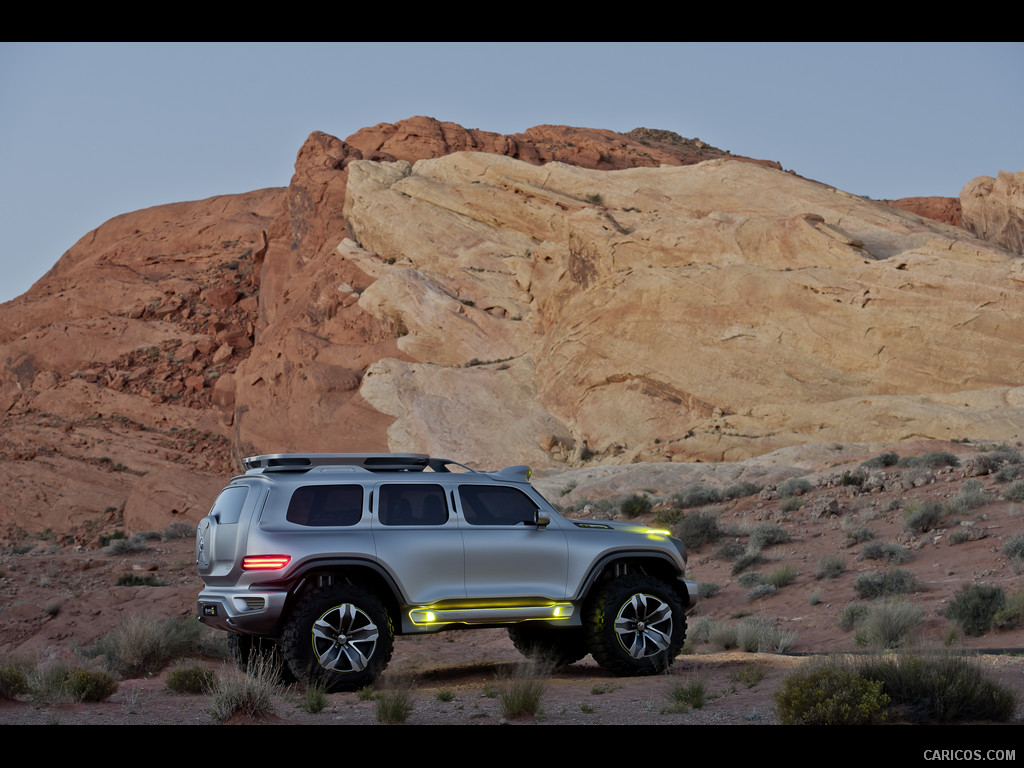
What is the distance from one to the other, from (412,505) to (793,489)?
56.3 feet

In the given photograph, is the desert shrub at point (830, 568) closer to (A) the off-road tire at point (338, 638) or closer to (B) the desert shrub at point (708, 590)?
(B) the desert shrub at point (708, 590)

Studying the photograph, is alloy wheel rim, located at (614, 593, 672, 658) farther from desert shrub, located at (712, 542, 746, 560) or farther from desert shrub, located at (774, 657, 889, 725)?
desert shrub, located at (712, 542, 746, 560)

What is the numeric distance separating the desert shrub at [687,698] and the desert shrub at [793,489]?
1680 cm

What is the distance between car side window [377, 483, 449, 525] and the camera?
9125 millimetres

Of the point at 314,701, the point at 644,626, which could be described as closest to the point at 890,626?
the point at 644,626

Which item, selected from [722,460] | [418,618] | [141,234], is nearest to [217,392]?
[141,234]

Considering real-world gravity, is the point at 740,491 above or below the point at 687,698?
above

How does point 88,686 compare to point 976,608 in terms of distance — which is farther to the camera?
point 976,608

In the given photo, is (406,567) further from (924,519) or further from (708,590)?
(924,519)

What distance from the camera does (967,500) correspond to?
18.2m

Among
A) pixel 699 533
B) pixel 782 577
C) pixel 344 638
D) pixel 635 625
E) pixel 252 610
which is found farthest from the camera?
pixel 699 533

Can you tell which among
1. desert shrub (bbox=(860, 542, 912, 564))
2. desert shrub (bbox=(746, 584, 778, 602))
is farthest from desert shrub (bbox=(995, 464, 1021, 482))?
desert shrub (bbox=(746, 584, 778, 602))
